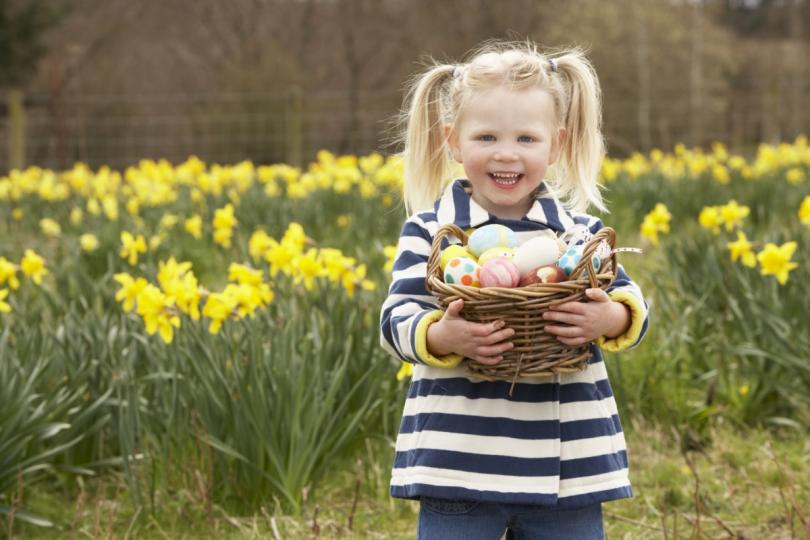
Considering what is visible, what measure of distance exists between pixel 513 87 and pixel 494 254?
0.32 meters

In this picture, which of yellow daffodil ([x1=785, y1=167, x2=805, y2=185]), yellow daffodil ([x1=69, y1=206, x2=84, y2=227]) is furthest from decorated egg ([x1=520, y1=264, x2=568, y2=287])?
yellow daffodil ([x1=785, y1=167, x2=805, y2=185])

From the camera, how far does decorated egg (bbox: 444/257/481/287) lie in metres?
1.62

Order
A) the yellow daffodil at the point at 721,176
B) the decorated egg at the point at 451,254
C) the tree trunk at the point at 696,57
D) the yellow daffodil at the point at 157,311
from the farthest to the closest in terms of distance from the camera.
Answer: the tree trunk at the point at 696,57, the yellow daffodil at the point at 721,176, the yellow daffodil at the point at 157,311, the decorated egg at the point at 451,254

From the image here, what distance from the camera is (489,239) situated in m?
1.70

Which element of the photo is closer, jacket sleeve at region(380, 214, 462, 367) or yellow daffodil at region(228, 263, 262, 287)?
jacket sleeve at region(380, 214, 462, 367)

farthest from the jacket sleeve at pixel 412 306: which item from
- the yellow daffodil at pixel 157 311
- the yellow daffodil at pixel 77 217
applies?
the yellow daffodil at pixel 77 217

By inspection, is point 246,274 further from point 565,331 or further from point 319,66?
point 319,66

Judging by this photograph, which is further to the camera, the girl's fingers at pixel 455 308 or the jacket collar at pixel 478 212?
the jacket collar at pixel 478 212

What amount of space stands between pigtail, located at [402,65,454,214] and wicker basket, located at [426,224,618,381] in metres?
0.34

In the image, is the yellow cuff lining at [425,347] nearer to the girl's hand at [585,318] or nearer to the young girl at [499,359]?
the young girl at [499,359]

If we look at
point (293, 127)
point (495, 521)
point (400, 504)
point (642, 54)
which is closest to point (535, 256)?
point (495, 521)

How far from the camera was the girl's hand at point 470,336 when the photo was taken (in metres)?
1.58

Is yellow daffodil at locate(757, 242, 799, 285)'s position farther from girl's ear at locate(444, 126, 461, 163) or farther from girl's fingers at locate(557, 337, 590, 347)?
girl's fingers at locate(557, 337, 590, 347)

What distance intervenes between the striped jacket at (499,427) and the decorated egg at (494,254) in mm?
119
